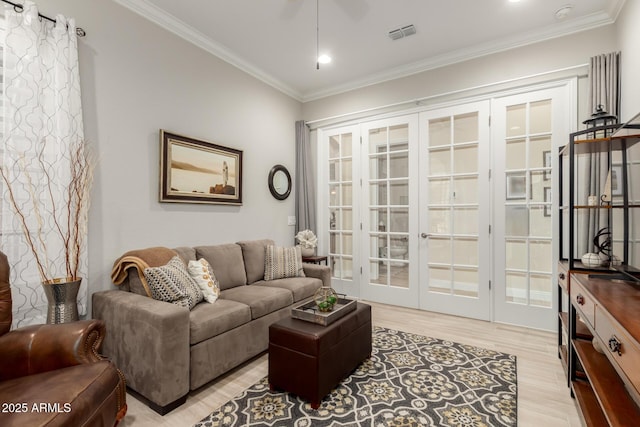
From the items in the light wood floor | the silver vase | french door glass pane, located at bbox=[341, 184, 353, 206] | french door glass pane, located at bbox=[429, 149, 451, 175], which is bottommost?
the light wood floor

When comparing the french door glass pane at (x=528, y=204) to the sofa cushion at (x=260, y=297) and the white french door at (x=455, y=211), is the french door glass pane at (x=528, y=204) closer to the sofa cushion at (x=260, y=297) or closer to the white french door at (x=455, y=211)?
the white french door at (x=455, y=211)

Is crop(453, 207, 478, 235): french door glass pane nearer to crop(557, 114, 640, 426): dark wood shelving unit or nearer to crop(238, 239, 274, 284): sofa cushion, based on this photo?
crop(557, 114, 640, 426): dark wood shelving unit

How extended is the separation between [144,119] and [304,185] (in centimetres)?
227

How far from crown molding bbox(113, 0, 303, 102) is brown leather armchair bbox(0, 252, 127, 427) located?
2257mm

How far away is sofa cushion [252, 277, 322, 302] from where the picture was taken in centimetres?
313

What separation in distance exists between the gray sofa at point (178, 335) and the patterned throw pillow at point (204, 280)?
0.08 metres

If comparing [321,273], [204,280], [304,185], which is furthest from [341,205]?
[204,280]

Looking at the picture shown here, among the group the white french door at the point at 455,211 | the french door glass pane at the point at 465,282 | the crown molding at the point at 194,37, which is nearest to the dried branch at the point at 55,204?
the crown molding at the point at 194,37

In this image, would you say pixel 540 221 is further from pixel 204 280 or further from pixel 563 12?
pixel 204 280

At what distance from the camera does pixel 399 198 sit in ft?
13.1

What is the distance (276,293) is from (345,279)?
1.73m

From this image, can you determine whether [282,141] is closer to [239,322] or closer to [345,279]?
[345,279]

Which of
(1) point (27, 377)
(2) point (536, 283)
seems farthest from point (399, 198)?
(1) point (27, 377)

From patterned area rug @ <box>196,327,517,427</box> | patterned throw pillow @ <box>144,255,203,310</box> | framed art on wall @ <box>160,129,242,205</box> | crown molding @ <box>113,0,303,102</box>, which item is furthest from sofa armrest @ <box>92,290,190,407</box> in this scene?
crown molding @ <box>113,0,303,102</box>
